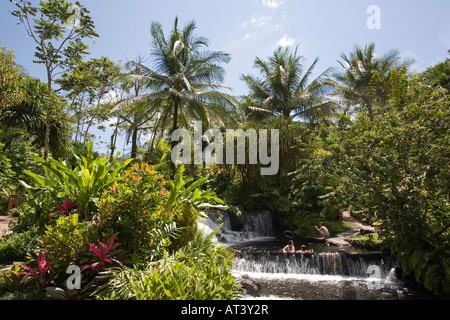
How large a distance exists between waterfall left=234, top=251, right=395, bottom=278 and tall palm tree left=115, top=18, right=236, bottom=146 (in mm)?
7299

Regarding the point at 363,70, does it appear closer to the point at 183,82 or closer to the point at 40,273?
the point at 183,82

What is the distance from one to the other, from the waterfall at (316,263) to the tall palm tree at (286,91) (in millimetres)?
11161

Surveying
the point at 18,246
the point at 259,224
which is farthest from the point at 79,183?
the point at 259,224

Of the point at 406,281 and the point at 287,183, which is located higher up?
the point at 287,183

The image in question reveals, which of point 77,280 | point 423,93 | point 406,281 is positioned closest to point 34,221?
Answer: point 77,280

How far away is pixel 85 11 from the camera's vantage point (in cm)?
821

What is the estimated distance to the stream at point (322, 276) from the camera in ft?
19.2

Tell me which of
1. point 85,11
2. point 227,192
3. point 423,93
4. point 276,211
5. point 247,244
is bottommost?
point 247,244

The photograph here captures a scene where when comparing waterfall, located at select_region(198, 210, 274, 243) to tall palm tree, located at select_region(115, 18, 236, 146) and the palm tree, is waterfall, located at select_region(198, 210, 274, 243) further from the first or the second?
the palm tree

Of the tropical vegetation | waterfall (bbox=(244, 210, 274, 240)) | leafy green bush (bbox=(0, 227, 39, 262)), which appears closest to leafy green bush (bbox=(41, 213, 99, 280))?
the tropical vegetation

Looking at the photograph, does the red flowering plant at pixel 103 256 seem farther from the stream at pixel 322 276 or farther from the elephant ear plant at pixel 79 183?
the stream at pixel 322 276

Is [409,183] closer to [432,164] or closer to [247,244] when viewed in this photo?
[432,164]

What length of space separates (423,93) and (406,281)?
→ 4892mm

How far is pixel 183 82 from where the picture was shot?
1312 cm
